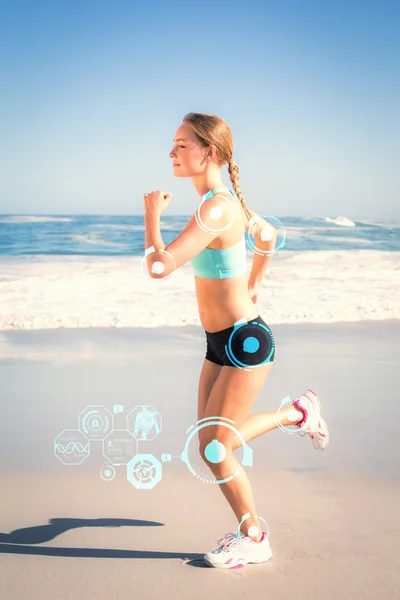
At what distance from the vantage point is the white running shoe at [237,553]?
8.09 ft

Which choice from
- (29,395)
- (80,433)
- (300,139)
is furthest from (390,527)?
(300,139)

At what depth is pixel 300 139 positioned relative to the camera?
26000mm

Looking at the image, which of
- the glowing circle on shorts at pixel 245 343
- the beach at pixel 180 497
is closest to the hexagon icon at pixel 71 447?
the beach at pixel 180 497

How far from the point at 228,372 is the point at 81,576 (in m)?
0.79

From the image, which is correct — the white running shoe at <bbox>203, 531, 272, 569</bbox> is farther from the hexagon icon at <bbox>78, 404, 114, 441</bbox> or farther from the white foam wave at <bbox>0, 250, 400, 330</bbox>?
the white foam wave at <bbox>0, 250, 400, 330</bbox>

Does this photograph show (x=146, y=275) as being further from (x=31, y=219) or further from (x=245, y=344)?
(x=31, y=219)

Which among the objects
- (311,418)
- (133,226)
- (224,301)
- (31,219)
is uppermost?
(224,301)

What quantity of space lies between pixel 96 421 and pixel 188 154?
2.11m

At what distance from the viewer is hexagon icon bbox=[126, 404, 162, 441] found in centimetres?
393

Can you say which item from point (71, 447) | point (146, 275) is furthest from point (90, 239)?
point (146, 275)

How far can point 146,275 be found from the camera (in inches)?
87.7

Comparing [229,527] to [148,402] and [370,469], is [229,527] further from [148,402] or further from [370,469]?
[148,402]

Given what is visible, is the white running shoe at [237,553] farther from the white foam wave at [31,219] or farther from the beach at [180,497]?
the white foam wave at [31,219]

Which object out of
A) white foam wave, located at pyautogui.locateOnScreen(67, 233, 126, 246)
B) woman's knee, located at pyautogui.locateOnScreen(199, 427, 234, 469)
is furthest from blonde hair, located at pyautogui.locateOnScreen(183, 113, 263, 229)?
white foam wave, located at pyautogui.locateOnScreen(67, 233, 126, 246)
